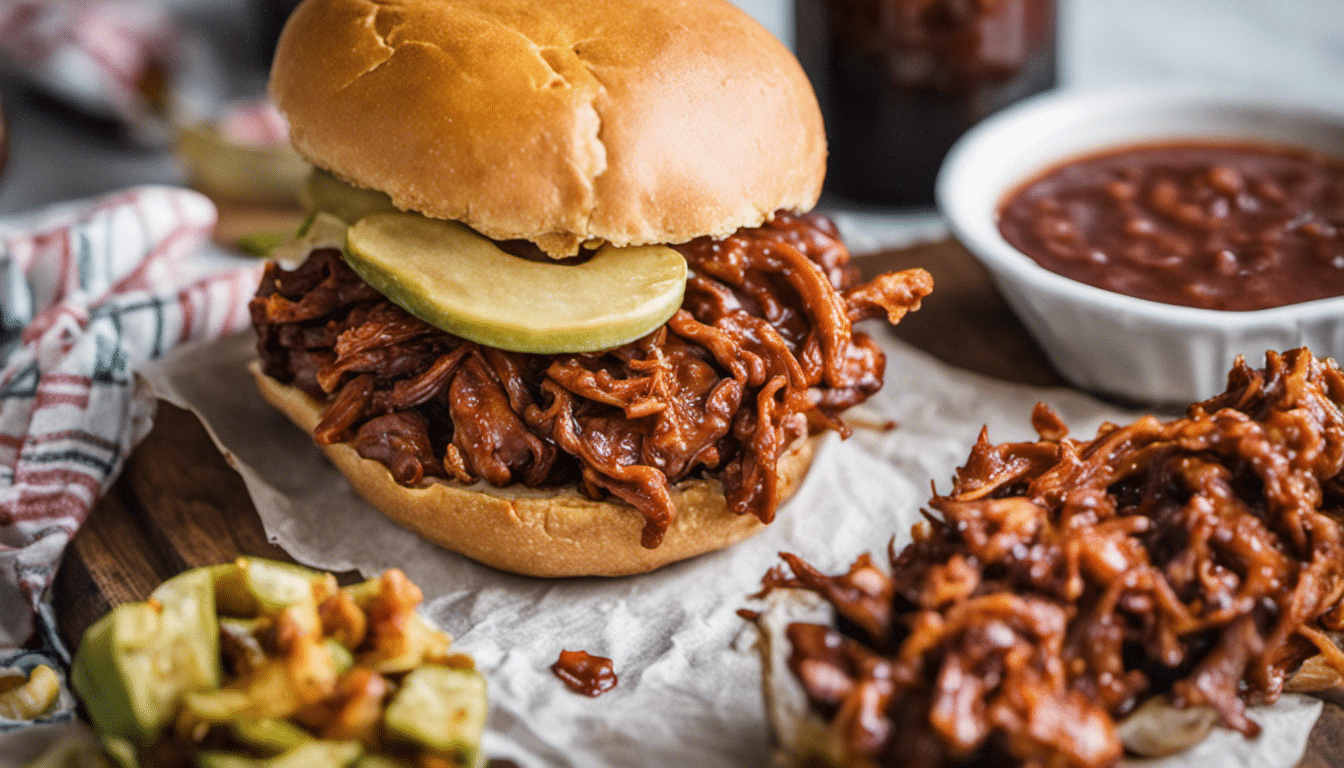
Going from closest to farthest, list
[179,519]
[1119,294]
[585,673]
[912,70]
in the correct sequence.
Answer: [585,673]
[179,519]
[1119,294]
[912,70]

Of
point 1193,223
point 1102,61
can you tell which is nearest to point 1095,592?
point 1193,223

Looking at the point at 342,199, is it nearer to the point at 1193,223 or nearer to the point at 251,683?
the point at 251,683

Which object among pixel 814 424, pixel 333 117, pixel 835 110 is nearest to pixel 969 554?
pixel 814 424

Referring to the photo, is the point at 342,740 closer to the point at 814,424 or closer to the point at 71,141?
the point at 814,424

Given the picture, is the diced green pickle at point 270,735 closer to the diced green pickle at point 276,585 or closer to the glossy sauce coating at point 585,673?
the diced green pickle at point 276,585

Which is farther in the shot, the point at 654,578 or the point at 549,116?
the point at 654,578

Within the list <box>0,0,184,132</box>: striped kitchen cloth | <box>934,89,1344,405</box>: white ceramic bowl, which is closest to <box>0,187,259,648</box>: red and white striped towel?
<box>0,0,184,132</box>: striped kitchen cloth
